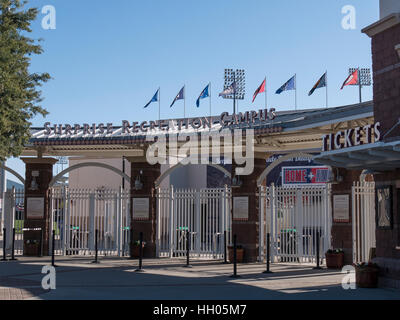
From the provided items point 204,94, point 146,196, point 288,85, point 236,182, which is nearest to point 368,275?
point 236,182

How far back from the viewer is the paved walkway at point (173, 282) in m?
12.7

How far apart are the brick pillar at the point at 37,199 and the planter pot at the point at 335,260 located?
11900 mm

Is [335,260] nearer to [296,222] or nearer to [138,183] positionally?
[296,222]

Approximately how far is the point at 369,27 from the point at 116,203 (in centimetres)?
1336

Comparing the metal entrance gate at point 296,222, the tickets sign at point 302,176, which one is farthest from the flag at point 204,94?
the tickets sign at point 302,176

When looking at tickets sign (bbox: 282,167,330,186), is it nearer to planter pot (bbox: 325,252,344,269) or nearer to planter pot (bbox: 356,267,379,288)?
planter pot (bbox: 325,252,344,269)

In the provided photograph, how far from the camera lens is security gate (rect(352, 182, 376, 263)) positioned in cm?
1850

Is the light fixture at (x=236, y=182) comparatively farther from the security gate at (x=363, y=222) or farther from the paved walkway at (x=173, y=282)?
the security gate at (x=363, y=222)

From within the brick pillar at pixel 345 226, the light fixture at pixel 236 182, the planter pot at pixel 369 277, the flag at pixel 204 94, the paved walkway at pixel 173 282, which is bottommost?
the paved walkway at pixel 173 282

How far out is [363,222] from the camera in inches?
732

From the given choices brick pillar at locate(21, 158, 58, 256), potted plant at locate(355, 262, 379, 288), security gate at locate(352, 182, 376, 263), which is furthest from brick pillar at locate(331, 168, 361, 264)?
brick pillar at locate(21, 158, 58, 256)

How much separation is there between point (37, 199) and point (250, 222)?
9.08 m

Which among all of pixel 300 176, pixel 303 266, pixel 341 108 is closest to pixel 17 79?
pixel 341 108
